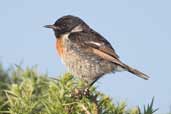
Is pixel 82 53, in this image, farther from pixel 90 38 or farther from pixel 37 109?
pixel 37 109

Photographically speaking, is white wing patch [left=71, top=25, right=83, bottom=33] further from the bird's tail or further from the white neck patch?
the bird's tail

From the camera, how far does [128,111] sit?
2281 millimetres

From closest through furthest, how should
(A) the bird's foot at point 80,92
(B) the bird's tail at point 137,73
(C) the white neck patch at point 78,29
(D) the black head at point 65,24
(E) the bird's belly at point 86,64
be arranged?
(A) the bird's foot at point 80,92
(B) the bird's tail at point 137,73
(E) the bird's belly at point 86,64
(D) the black head at point 65,24
(C) the white neck patch at point 78,29

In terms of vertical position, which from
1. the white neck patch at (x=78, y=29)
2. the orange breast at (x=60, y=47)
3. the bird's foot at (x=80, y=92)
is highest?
the white neck patch at (x=78, y=29)

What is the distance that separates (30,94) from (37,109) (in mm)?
85

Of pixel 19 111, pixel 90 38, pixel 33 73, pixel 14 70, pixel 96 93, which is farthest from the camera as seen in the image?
pixel 90 38

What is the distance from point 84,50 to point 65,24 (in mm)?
377

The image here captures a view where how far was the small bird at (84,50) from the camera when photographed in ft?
Answer: 17.0

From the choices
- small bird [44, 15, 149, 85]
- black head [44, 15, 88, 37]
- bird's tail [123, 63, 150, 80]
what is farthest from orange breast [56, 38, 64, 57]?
bird's tail [123, 63, 150, 80]

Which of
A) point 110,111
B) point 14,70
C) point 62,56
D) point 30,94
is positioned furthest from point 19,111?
point 62,56

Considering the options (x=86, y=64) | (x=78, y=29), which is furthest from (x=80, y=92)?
(x=78, y=29)

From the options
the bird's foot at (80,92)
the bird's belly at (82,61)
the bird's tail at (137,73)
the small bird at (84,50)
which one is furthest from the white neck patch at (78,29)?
the bird's foot at (80,92)

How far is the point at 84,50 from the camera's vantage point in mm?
5410

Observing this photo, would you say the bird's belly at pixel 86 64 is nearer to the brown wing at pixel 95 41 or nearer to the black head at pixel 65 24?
the brown wing at pixel 95 41
